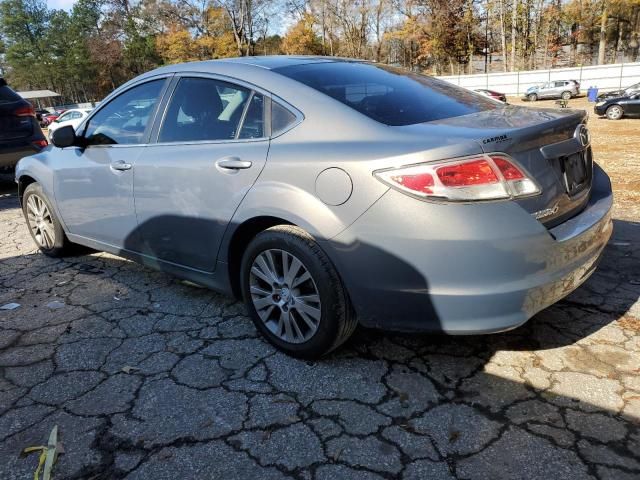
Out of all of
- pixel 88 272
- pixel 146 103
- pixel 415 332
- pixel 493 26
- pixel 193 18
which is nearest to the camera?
pixel 415 332

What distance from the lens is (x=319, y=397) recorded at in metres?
2.43

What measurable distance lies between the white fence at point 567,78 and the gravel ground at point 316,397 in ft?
114

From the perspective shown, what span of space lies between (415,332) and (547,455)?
0.72 meters

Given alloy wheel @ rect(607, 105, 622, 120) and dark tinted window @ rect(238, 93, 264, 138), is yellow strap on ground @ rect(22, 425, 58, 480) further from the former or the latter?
alloy wheel @ rect(607, 105, 622, 120)

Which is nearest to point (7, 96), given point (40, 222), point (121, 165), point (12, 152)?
point (12, 152)

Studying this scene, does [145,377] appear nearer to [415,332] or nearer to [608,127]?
[415,332]

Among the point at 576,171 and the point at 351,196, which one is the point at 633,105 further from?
the point at 351,196

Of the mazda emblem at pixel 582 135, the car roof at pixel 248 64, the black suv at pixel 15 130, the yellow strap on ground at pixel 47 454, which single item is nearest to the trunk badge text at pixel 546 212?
the mazda emblem at pixel 582 135

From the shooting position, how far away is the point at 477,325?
7.32 feet

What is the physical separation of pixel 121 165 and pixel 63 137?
77 cm

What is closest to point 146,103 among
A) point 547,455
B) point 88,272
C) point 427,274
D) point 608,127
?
point 88,272

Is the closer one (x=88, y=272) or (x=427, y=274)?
(x=427, y=274)

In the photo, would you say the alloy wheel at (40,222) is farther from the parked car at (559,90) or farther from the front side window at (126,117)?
the parked car at (559,90)

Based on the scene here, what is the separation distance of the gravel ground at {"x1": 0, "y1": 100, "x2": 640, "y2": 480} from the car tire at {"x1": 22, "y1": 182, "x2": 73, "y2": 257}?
41.9 inches
